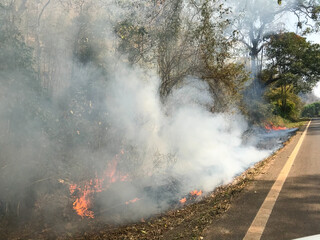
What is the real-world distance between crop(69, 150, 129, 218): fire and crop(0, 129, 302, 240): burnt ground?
264mm

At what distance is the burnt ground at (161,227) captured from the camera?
2.77m

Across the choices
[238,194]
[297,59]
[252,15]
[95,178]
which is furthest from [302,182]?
[297,59]

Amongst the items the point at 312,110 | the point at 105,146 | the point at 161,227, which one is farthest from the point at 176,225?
the point at 312,110

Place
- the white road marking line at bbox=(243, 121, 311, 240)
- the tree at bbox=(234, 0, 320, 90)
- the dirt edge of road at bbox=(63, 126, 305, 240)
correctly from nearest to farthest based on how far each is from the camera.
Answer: the white road marking line at bbox=(243, 121, 311, 240), the dirt edge of road at bbox=(63, 126, 305, 240), the tree at bbox=(234, 0, 320, 90)

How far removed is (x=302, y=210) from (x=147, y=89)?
440 centimetres

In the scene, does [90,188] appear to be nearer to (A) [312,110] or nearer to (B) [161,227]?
Answer: (B) [161,227]

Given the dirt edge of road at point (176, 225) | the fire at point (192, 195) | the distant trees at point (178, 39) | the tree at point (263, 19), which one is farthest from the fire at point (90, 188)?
the tree at point (263, 19)

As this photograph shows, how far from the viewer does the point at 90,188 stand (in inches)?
185

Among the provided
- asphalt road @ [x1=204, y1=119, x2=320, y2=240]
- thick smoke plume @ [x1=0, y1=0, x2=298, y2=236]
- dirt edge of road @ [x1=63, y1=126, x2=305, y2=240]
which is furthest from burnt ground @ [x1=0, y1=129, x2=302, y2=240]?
thick smoke plume @ [x1=0, y1=0, x2=298, y2=236]

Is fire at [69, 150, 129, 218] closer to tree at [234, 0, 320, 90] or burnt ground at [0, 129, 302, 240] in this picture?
burnt ground at [0, 129, 302, 240]

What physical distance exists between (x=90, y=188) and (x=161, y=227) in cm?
195

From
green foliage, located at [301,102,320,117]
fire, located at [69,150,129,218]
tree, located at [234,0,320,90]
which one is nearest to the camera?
fire, located at [69,150,129,218]

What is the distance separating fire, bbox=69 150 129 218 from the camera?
425 cm

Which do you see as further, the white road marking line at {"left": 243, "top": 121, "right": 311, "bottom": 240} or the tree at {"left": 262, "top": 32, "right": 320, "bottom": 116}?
the tree at {"left": 262, "top": 32, "right": 320, "bottom": 116}
